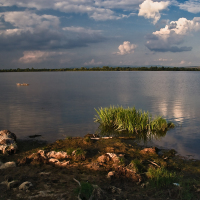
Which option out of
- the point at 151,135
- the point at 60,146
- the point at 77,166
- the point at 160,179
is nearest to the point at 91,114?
the point at 151,135

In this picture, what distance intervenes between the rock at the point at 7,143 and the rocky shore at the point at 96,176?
95 millimetres

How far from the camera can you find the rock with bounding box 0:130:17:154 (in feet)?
30.8

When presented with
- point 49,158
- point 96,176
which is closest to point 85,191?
point 96,176

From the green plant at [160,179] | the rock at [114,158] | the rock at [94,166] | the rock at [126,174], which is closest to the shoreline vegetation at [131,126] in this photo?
the rock at [114,158]

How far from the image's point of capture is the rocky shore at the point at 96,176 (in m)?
5.92

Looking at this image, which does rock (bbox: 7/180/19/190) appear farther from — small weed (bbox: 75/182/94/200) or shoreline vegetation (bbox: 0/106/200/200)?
small weed (bbox: 75/182/94/200)

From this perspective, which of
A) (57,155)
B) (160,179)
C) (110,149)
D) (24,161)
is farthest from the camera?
(110,149)

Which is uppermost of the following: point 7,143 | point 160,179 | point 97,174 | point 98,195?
point 7,143

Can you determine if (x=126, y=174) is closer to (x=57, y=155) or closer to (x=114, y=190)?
(x=114, y=190)

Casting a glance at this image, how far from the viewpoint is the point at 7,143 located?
32.1 ft

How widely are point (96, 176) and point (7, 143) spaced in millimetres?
4690

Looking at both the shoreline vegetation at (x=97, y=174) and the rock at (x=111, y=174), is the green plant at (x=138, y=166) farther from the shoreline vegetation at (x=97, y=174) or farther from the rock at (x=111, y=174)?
the rock at (x=111, y=174)

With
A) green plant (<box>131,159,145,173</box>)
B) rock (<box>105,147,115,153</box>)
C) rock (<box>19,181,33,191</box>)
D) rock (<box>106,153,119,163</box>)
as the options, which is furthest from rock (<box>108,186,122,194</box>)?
rock (<box>105,147,115,153</box>)

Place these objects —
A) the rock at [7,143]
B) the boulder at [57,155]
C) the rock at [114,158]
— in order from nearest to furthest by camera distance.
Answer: the rock at [114,158] → the boulder at [57,155] → the rock at [7,143]
